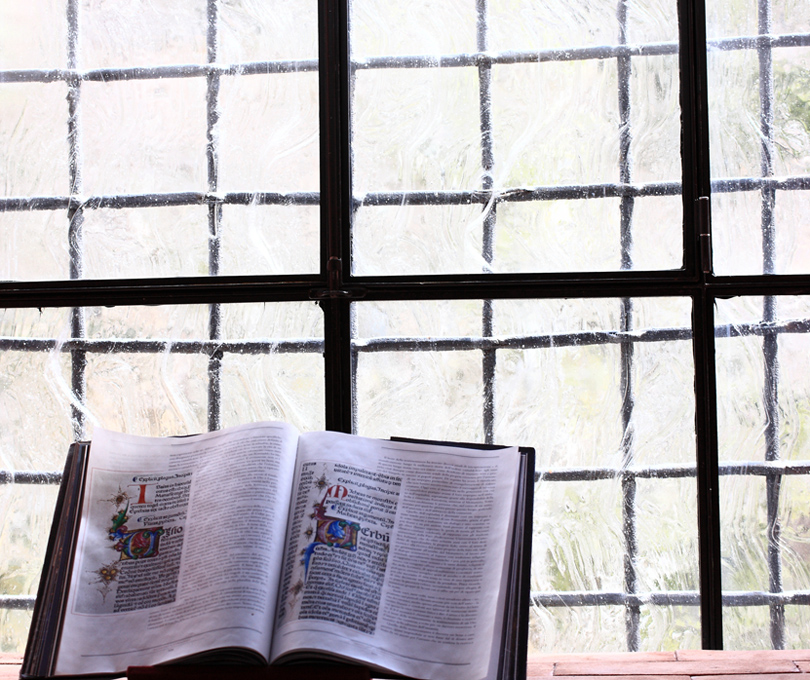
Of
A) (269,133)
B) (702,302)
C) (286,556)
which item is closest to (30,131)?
(269,133)

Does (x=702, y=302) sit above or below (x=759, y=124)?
below

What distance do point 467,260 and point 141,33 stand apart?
2.26 feet

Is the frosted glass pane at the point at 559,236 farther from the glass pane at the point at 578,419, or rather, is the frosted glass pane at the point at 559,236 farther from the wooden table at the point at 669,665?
the wooden table at the point at 669,665

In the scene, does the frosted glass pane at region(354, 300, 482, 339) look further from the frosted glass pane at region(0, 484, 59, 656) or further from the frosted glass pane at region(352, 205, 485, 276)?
the frosted glass pane at region(0, 484, 59, 656)

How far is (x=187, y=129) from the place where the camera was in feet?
3.85

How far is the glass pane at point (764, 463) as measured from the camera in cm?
113

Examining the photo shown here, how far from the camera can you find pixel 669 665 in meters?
0.98

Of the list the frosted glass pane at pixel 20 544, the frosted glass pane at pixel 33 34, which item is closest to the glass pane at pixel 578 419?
the frosted glass pane at pixel 20 544

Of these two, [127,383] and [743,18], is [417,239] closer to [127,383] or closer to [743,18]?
[127,383]

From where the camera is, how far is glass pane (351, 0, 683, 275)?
3.75 feet

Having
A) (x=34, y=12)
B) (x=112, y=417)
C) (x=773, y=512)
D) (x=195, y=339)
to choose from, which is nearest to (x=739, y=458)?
(x=773, y=512)

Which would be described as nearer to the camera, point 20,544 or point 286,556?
point 286,556

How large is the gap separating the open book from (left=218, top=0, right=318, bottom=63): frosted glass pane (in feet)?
2.24

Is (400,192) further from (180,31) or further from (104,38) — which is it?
(104,38)
